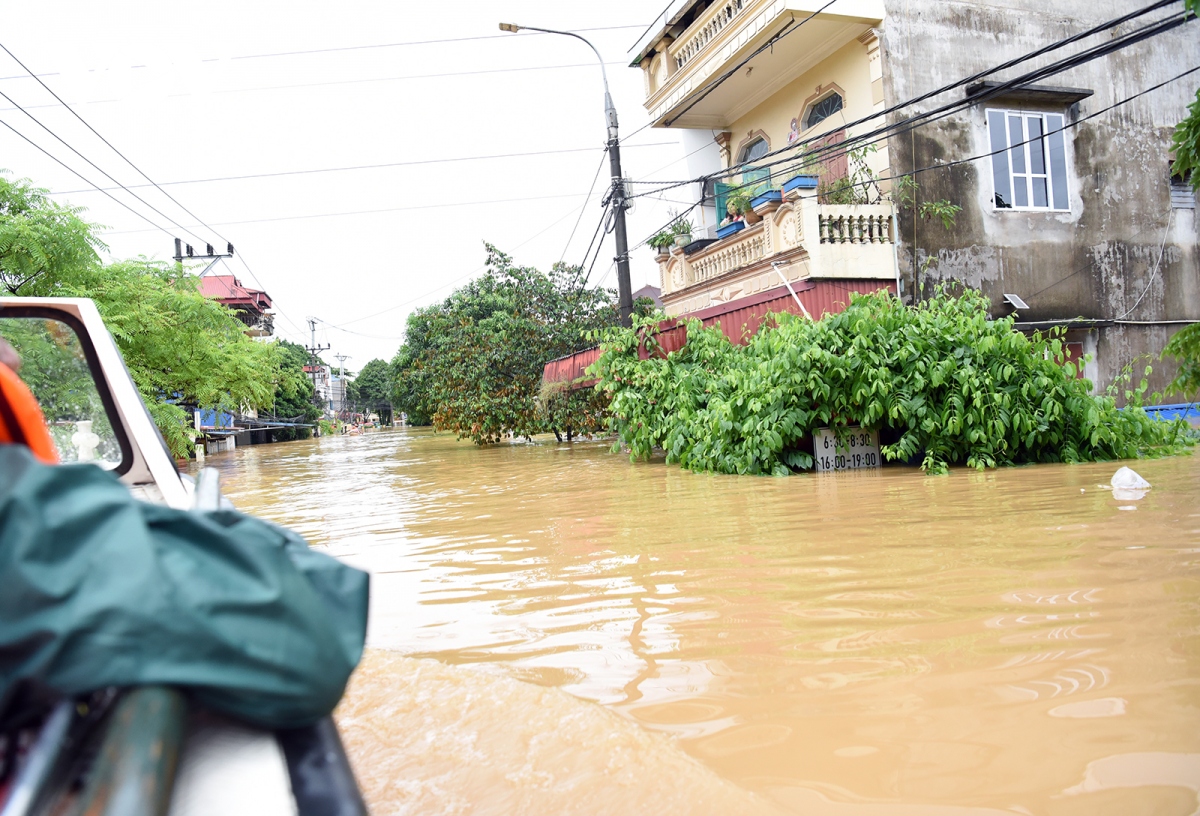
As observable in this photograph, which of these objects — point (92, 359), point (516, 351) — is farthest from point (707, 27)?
point (92, 359)

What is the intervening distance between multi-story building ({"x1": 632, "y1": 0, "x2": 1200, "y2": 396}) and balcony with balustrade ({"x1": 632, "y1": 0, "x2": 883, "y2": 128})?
49mm

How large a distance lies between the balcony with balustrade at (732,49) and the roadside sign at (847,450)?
715cm

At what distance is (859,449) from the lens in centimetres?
1064

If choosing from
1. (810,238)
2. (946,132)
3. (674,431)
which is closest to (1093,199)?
(946,132)

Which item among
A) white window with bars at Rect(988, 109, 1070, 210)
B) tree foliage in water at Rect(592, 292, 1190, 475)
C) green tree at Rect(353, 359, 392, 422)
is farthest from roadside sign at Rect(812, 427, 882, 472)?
green tree at Rect(353, 359, 392, 422)

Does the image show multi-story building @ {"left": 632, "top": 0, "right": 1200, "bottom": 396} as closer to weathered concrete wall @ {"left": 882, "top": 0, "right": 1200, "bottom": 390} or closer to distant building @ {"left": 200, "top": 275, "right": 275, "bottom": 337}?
weathered concrete wall @ {"left": 882, "top": 0, "right": 1200, "bottom": 390}

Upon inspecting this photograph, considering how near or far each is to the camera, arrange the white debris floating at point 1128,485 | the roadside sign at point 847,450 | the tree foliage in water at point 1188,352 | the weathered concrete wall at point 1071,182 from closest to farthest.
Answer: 1. the tree foliage in water at point 1188,352
2. the white debris floating at point 1128,485
3. the roadside sign at point 847,450
4. the weathered concrete wall at point 1071,182

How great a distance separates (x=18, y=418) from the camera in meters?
1.73

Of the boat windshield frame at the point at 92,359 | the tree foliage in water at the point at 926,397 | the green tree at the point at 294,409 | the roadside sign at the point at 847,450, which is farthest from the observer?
the green tree at the point at 294,409

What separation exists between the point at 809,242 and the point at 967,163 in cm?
352

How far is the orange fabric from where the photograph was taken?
1.71 meters

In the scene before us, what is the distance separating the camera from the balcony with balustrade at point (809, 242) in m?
13.8

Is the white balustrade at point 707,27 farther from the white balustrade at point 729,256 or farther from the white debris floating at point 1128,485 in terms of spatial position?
the white debris floating at point 1128,485

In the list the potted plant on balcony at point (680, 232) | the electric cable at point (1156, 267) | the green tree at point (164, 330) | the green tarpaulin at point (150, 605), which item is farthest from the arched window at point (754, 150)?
the green tarpaulin at point (150, 605)
